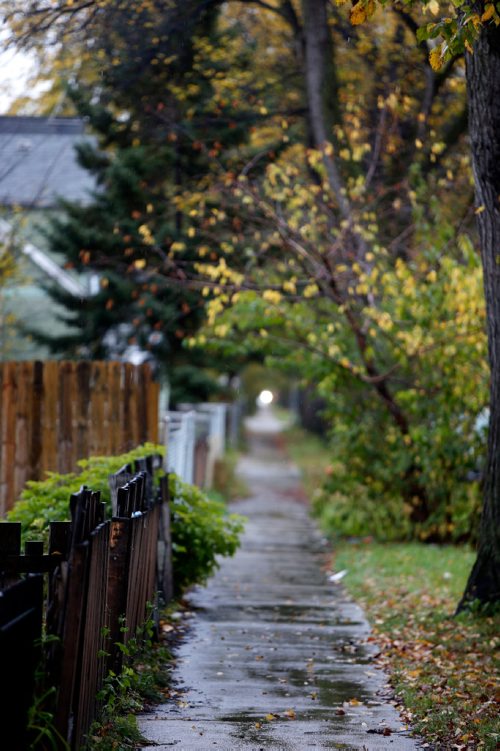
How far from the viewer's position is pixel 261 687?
22.9 feet

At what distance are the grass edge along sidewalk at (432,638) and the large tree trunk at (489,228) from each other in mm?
481

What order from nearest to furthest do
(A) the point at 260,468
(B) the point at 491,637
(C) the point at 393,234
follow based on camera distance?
(B) the point at 491,637, (C) the point at 393,234, (A) the point at 260,468

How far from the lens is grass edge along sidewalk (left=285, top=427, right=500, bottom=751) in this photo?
237 inches

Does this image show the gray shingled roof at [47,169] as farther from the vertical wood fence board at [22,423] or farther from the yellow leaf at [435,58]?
the yellow leaf at [435,58]

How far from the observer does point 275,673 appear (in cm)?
741

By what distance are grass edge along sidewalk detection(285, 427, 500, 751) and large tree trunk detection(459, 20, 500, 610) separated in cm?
48

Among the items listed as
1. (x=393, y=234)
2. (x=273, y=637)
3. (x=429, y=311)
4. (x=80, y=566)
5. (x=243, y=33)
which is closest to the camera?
(x=80, y=566)

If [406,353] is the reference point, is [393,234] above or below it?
above

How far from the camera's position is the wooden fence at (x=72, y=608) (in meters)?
4.14

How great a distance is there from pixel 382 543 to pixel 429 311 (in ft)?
13.3

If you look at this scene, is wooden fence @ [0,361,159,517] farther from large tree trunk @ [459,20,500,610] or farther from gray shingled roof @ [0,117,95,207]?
gray shingled roof @ [0,117,95,207]

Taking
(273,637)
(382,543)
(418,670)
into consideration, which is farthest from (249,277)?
(418,670)

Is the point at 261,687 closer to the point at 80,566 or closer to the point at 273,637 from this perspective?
the point at 273,637

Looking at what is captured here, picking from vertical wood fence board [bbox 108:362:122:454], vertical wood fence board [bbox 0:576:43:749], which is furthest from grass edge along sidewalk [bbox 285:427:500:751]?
vertical wood fence board [bbox 108:362:122:454]
